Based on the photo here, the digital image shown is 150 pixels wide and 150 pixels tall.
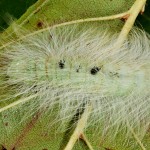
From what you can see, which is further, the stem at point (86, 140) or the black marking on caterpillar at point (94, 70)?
the black marking on caterpillar at point (94, 70)

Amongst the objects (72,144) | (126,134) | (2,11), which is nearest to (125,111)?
(126,134)

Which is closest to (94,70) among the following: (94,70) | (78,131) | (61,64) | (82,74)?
(94,70)

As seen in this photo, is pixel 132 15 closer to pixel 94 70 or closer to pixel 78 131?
pixel 94 70

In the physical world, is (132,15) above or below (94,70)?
above

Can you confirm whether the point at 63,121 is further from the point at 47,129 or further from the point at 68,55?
the point at 68,55

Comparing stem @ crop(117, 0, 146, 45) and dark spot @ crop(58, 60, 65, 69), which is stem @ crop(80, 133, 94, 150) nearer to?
dark spot @ crop(58, 60, 65, 69)

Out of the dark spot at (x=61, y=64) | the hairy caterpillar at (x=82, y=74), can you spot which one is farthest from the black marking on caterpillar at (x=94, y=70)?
the dark spot at (x=61, y=64)

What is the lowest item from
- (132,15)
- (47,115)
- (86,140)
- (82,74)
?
(86,140)

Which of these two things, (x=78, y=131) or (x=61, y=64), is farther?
(x=61, y=64)

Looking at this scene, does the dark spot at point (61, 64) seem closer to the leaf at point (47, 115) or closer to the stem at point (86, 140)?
the leaf at point (47, 115)
